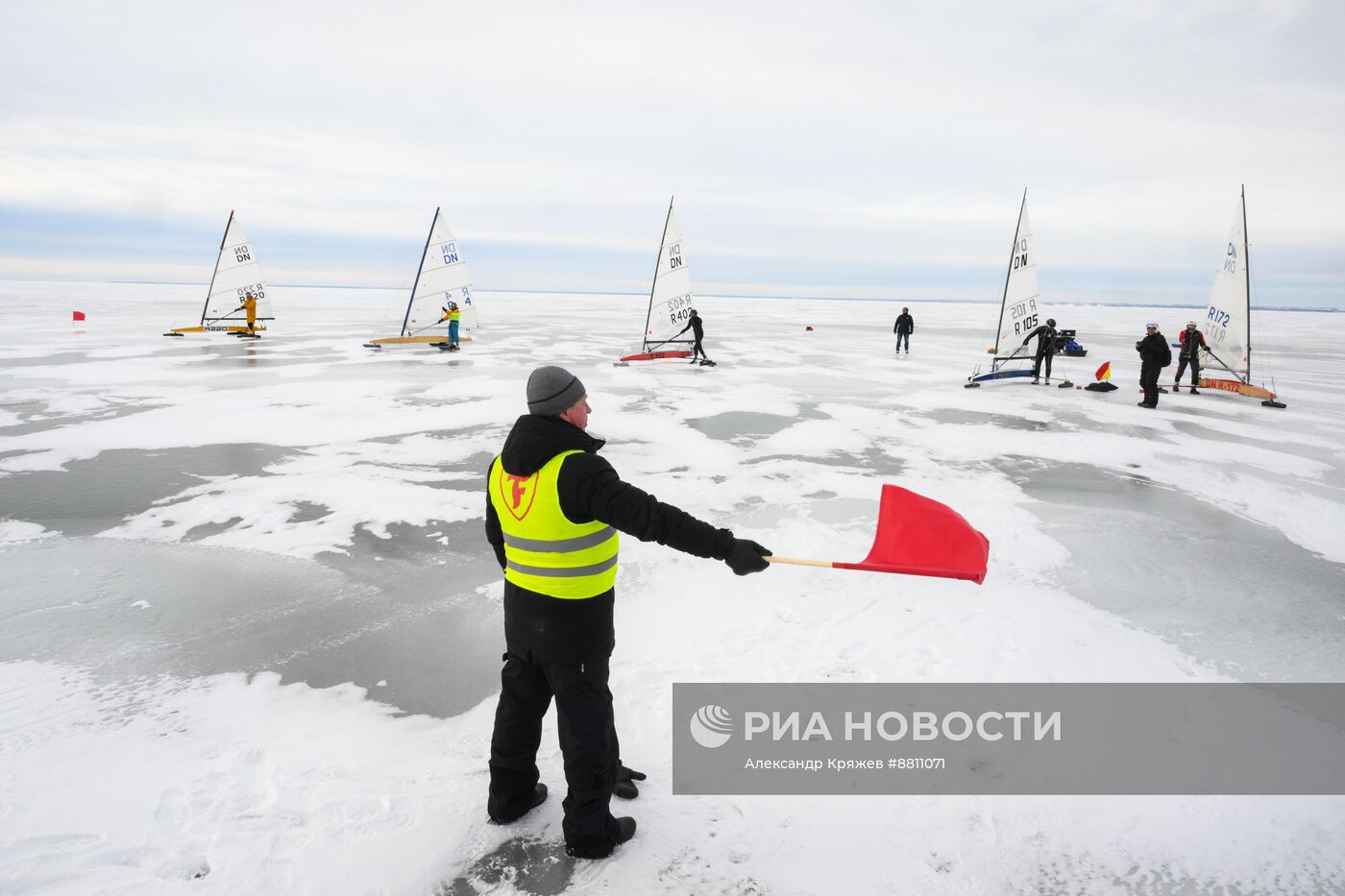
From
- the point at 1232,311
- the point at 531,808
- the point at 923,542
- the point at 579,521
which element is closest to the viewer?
Answer: the point at 579,521

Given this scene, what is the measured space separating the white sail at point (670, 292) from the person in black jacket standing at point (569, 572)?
1515cm

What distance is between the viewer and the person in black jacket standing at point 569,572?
2.07 m

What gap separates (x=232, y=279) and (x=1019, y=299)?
22.3m

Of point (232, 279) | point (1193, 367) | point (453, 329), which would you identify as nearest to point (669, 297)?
point (453, 329)

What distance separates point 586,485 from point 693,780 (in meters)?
1.35

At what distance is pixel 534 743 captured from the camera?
2377mm

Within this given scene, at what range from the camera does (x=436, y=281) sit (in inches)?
802

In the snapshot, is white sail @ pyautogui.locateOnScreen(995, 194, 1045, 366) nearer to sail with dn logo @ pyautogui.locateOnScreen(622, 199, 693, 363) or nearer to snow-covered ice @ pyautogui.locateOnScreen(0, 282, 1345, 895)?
snow-covered ice @ pyautogui.locateOnScreen(0, 282, 1345, 895)

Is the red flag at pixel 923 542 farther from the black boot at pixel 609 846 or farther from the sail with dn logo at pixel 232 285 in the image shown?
the sail with dn logo at pixel 232 285

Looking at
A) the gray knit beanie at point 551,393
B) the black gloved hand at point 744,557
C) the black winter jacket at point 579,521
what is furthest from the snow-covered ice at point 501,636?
the gray knit beanie at point 551,393

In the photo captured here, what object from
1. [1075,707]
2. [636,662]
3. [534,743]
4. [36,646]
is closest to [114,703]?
[36,646]

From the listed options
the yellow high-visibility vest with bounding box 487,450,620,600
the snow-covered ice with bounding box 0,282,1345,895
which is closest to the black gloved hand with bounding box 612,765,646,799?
the snow-covered ice with bounding box 0,282,1345,895

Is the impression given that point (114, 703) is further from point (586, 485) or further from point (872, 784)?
point (872, 784)

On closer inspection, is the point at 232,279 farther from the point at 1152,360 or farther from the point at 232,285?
the point at 1152,360
